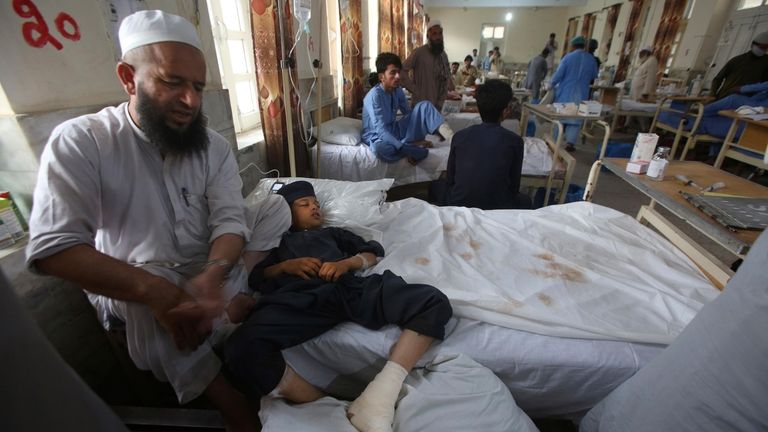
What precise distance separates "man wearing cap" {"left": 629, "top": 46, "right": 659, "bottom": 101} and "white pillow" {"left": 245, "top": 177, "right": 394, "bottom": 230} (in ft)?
21.3

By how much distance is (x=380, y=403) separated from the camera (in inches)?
37.8

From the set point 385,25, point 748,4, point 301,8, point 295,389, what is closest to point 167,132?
point 295,389

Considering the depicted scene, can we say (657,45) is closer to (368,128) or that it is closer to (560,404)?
(368,128)

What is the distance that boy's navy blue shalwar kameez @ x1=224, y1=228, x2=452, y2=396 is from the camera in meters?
1.06

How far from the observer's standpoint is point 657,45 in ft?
22.4

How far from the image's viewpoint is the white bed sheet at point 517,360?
3.53 feet

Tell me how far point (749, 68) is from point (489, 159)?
4707 millimetres

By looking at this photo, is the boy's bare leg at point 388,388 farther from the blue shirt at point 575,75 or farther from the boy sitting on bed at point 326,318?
the blue shirt at point 575,75

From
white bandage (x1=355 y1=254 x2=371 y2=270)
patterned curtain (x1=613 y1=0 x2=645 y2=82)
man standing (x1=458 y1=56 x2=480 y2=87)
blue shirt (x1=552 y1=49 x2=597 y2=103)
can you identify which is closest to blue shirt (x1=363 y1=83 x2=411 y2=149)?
white bandage (x1=355 y1=254 x2=371 y2=270)

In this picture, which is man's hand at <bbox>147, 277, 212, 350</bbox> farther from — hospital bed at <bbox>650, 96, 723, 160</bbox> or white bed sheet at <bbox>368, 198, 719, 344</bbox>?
hospital bed at <bbox>650, 96, 723, 160</bbox>

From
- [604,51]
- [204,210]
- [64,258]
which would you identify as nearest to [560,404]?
[204,210]

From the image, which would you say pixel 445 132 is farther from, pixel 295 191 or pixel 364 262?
pixel 364 262

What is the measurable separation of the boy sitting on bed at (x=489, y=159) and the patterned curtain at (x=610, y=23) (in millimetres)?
9024

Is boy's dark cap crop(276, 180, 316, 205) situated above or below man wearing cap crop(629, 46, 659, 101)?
below
